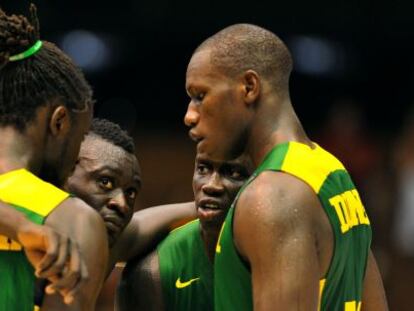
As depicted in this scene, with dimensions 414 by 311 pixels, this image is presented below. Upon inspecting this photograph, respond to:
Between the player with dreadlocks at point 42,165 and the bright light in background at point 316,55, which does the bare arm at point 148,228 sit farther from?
the bright light in background at point 316,55

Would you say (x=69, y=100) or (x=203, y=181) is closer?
(x=69, y=100)

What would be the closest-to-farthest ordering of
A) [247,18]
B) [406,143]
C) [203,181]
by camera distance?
[203,181] → [406,143] → [247,18]

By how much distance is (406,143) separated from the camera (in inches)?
364

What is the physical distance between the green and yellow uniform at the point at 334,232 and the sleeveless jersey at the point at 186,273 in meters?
0.88

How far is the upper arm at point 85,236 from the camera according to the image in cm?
323

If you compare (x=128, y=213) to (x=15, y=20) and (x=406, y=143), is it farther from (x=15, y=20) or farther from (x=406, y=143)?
(x=406, y=143)

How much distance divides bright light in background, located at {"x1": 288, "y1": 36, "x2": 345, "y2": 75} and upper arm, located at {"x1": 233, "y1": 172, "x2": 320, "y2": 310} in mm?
6693

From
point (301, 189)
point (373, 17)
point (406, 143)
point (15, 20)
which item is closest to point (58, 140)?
point (15, 20)

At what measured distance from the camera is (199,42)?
1005 centimetres

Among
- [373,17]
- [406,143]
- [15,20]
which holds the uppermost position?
[15,20]

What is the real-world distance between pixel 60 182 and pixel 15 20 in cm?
57

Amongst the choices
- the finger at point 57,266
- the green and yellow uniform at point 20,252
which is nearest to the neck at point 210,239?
the green and yellow uniform at point 20,252

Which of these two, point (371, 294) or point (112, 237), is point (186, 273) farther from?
point (371, 294)

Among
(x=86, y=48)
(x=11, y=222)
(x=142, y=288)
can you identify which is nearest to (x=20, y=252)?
(x=11, y=222)
